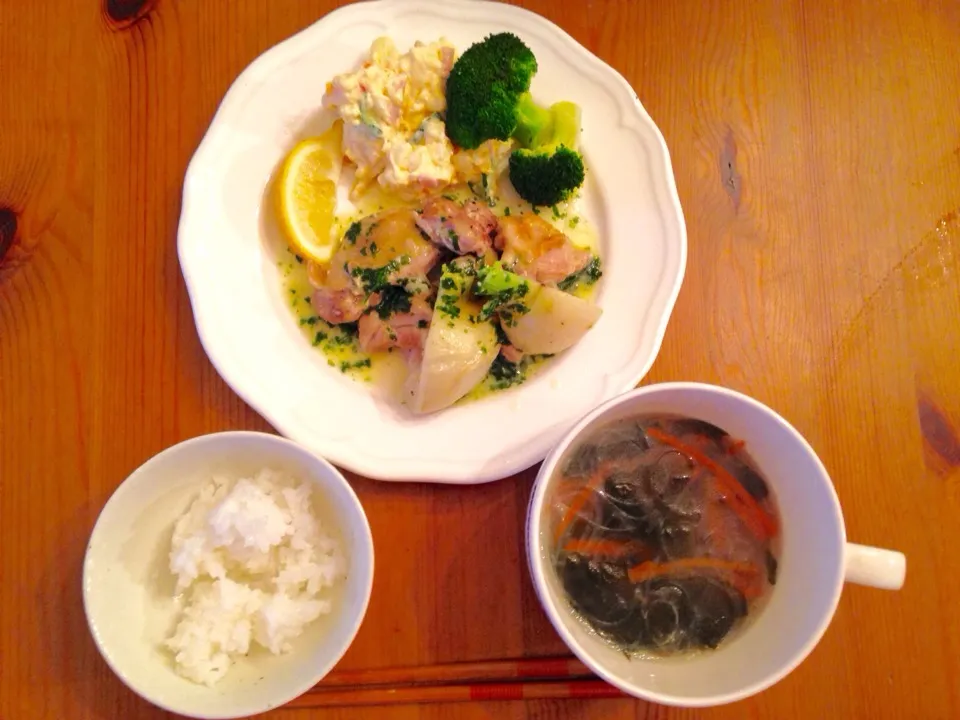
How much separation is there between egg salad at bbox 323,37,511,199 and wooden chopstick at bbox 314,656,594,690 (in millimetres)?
1116

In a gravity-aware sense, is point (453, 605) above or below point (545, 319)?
below

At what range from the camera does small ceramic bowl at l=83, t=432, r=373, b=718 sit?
128 centimetres

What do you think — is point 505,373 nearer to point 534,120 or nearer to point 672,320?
point 672,320

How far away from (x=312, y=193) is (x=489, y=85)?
492 millimetres

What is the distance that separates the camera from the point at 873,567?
1174 mm

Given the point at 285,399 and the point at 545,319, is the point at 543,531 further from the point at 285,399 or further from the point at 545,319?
the point at 285,399

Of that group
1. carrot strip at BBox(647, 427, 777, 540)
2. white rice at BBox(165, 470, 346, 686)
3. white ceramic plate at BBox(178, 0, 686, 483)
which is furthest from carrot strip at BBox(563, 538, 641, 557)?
white rice at BBox(165, 470, 346, 686)

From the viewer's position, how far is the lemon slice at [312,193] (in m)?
1.68

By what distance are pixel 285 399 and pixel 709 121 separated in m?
1.29

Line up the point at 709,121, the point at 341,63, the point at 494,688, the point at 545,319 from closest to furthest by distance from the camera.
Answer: the point at 494,688 < the point at 545,319 < the point at 341,63 < the point at 709,121

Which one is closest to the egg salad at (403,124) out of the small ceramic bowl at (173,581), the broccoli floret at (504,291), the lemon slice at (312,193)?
the lemon slice at (312,193)

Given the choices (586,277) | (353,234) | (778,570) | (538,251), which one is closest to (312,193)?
(353,234)

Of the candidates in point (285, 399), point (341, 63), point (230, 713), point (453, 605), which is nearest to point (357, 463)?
point (285, 399)

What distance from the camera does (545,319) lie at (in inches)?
63.8
